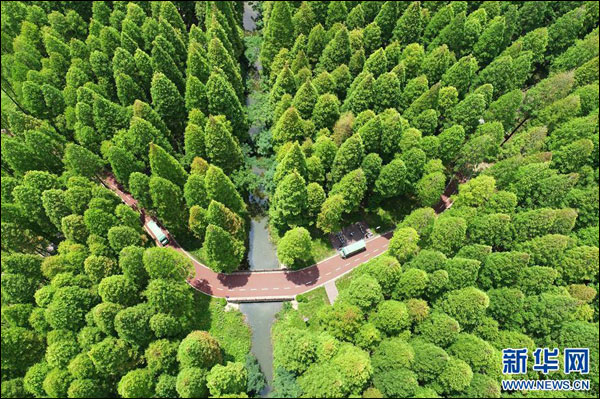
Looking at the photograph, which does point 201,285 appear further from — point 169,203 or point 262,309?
point 169,203

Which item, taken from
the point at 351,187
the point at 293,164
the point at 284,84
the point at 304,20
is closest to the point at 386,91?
the point at 284,84

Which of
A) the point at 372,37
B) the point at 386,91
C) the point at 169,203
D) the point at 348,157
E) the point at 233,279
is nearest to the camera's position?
the point at 169,203

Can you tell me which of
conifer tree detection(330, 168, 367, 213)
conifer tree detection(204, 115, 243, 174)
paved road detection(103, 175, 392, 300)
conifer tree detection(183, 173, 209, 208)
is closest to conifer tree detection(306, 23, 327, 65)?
conifer tree detection(204, 115, 243, 174)

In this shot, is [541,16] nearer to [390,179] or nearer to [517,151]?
[517,151]

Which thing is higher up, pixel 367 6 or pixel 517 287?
pixel 367 6

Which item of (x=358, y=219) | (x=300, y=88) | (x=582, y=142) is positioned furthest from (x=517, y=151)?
(x=300, y=88)

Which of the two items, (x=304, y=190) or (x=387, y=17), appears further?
(x=387, y=17)

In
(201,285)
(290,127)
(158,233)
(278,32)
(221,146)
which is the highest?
(278,32)

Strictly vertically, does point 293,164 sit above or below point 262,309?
above
